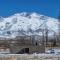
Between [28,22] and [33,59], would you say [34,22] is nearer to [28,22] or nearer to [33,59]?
[28,22]

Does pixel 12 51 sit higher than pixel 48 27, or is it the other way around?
pixel 48 27

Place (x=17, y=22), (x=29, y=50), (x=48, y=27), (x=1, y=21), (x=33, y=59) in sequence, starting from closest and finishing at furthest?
(x=33, y=59) < (x=29, y=50) < (x=48, y=27) < (x=17, y=22) < (x=1, y=21)

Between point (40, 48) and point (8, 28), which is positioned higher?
point (8, 28)

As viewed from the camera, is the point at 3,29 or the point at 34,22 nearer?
the point at 3,29

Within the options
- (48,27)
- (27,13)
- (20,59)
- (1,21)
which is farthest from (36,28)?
(20,59)

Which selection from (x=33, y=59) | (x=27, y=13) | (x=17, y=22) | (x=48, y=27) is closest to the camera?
(x=33, y=59)

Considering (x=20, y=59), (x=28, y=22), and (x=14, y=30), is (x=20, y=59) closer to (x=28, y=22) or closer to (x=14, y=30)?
(x=14, y=30)

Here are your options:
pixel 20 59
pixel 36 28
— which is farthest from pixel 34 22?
pixel 20 59

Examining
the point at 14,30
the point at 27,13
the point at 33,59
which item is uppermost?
the point at 27,13

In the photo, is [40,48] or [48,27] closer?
[40,48]

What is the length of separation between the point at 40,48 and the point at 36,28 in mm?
77382

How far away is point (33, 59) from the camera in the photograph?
19.1m

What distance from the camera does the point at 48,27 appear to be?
102750mm

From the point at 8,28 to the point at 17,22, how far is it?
7638 millimetres
